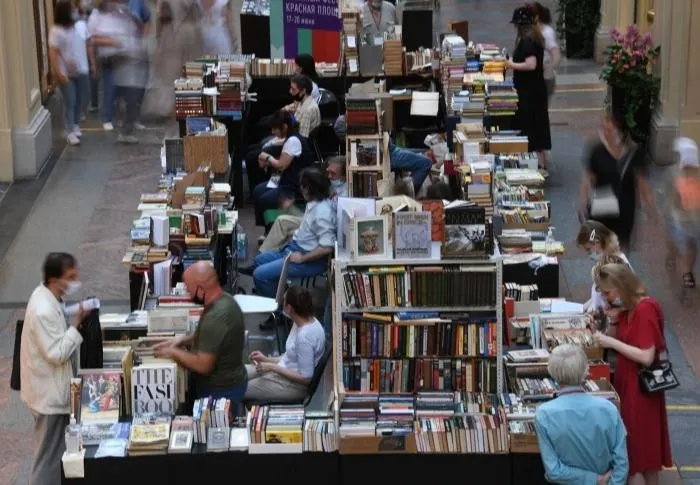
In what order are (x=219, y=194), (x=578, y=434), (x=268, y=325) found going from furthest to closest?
(x=219, y=194) → (x=268, y=325) → (x=578, y=434)

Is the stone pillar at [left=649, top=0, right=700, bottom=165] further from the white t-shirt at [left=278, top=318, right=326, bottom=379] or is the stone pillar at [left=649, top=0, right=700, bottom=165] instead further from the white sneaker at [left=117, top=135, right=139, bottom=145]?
the white t-shirt at [left=278, top=318, right=326, bottom=379]

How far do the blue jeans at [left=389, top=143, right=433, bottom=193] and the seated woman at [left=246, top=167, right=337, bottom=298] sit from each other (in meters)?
2.31

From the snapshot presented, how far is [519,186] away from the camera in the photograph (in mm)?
13289

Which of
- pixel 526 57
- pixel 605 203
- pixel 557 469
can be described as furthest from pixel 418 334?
pixel 526 57

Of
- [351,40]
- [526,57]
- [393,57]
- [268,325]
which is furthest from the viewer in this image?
[351,40]

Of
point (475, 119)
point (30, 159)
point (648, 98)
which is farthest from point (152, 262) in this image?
point (648, 98)

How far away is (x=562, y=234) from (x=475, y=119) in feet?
→ 5.15

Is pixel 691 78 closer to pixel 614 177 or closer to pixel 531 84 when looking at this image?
pixel 531 84

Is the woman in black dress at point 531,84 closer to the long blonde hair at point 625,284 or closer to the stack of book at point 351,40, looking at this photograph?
the stack of book at point 351,40

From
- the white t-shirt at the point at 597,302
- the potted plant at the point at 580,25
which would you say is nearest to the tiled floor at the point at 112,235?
the white t-shirt at the point at 597,302

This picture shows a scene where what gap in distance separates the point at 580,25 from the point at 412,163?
10559mm

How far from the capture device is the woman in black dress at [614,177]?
11836 mm

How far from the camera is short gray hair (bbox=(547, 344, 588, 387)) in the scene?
776 centimetres

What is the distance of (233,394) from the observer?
30.9ft
